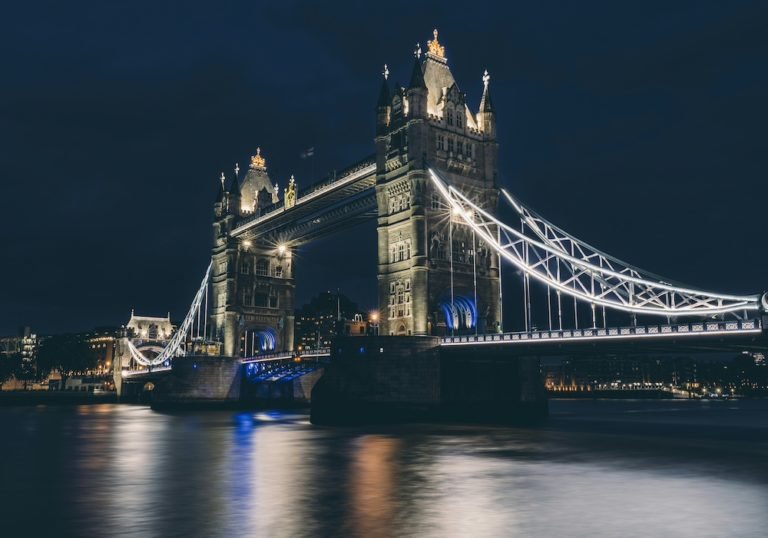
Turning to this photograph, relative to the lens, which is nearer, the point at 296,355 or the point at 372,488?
the point at 372,488

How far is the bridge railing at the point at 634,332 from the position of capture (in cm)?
3786

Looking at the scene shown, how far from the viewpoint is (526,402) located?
197 feet

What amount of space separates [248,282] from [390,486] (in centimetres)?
7756

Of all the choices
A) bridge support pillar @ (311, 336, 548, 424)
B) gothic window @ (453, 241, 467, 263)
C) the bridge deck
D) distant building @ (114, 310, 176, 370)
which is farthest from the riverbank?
the bridge deck

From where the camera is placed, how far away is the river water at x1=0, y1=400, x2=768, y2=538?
18.3m

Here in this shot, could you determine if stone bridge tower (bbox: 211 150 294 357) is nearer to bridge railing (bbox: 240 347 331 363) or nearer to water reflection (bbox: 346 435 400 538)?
bridge railing (bbox: 240 347 331 363)

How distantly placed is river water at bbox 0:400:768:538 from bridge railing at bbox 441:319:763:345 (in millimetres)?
6168

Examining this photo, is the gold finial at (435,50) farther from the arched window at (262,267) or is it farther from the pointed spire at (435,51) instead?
the arched window at (262,267)

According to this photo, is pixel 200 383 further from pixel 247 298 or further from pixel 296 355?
pixel 296 355

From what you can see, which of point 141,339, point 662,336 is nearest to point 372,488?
point 662,336

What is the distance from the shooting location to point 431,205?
62.6m

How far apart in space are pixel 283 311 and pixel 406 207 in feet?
143

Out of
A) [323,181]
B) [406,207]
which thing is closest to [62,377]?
[323,181]

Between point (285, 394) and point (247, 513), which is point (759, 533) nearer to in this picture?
point (247, 513)
